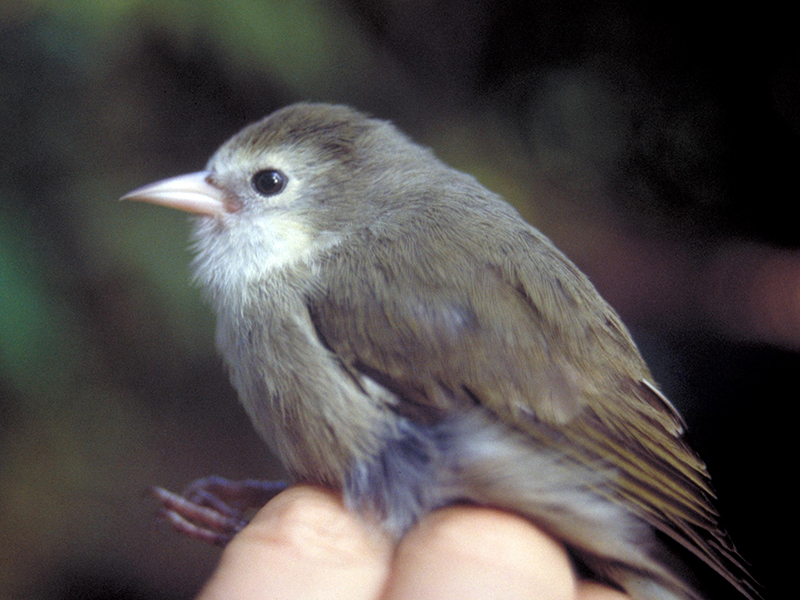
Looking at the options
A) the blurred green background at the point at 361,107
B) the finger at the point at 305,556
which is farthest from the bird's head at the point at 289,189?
the finger at the point at 305,556

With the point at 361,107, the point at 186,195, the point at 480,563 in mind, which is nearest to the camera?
the point at 480,563

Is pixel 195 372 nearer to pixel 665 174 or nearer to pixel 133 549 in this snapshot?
pixel 133 549

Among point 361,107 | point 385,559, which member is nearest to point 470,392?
point 385,559

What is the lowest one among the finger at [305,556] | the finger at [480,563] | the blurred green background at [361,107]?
the finger at [480,563]

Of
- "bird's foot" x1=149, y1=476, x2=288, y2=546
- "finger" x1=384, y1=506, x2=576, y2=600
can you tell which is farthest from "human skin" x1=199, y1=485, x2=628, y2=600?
"bird's foot" x1=149, y1=476, x2=288, y2=546

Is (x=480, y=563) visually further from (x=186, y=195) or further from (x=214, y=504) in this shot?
(x=186, y=195)

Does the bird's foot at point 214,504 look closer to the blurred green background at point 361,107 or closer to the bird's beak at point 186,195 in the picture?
the blurred green background at point 361,107

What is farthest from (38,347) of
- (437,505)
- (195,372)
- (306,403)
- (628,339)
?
(628,339)
